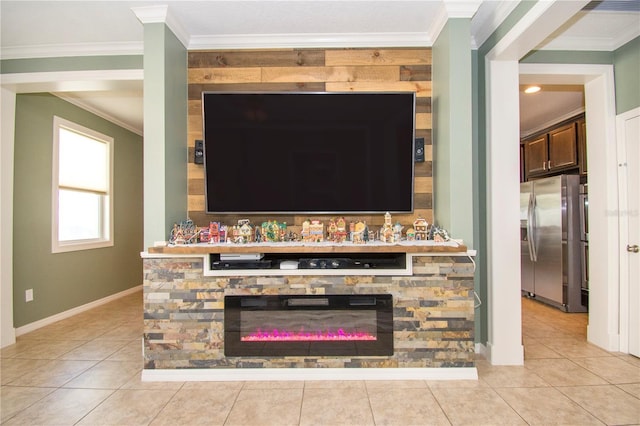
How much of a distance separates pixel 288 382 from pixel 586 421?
180 centimetres

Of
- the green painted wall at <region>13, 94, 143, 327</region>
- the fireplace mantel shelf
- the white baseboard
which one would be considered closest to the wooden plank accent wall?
the fireplace mantel shelf

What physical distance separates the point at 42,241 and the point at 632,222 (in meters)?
5.78

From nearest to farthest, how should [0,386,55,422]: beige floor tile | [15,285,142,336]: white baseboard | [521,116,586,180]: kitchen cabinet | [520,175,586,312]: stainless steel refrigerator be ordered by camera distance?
[0,386,55,422]: beige floor tile < [15,285,142,336]: white baseboard < [520,175,586,312]: stainless steel refrigerator < [521,116,586,180]: kitchen cabinet

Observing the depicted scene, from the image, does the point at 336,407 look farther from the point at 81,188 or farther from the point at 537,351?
the point at 81,188

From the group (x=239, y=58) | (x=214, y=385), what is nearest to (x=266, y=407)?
(x=214, y=385)

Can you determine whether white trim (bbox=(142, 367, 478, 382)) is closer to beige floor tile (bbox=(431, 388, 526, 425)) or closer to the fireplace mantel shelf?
beige floor tile (bbox=(431, 388, 526, 425))

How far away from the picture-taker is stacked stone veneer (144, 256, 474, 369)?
2268 millimetres

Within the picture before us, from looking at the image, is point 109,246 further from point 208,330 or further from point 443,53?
point 443,53

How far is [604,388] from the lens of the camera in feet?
7.08

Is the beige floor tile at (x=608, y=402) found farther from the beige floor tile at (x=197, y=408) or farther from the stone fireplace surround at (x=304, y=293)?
the beige floor tile at (x=197, y=408)

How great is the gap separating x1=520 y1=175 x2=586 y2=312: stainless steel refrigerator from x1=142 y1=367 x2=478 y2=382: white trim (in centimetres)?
266

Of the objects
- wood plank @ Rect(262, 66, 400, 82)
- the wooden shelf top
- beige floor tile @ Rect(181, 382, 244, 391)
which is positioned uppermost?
wood plank @ Rect(262, 66, 400, 82)

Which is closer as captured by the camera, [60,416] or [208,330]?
[60,416]

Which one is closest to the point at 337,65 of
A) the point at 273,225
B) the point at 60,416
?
the point at 273,225
